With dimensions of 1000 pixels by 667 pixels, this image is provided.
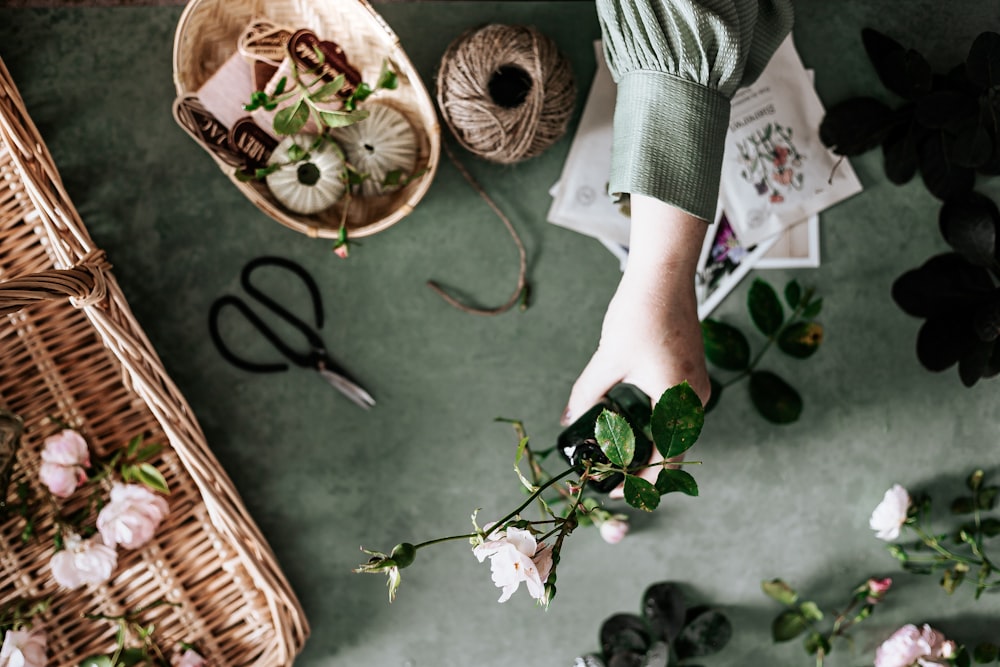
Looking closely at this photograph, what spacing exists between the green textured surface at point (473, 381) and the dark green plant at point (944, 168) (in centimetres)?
5

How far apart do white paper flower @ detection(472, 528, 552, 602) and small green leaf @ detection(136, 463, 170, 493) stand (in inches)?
25.6

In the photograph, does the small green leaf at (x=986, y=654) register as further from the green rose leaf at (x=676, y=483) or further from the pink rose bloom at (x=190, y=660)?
the pink rose bloom at (x=190, y=660)

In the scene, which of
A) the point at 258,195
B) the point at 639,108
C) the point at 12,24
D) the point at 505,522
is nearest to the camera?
the point at 505,522

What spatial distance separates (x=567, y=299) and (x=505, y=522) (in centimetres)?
57

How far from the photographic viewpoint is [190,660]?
115cm

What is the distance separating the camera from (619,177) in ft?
3.12

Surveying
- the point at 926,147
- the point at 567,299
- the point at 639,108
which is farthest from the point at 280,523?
the point at 926,147

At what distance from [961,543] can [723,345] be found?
1.90ft

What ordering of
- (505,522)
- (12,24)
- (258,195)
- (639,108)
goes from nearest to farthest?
(505,522)
(639,108)
(258,195)
(12,24)

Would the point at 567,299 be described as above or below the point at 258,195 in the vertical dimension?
below

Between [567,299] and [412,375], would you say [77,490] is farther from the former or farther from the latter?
[567,299]

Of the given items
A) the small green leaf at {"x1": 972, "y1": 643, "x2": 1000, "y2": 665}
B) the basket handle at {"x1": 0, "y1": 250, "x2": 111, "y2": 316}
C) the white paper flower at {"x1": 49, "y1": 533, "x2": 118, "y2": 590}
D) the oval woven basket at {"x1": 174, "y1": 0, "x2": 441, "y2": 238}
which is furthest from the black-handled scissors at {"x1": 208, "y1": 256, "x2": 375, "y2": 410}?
the small green leaf at {"x1": 972, "y1": 643, "x2": 1000, "y2": 665}

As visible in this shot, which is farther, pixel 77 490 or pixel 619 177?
pixel 77 490

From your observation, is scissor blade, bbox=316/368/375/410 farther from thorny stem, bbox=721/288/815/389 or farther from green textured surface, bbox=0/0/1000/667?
thorny stem, bbox=721/288/815/389
